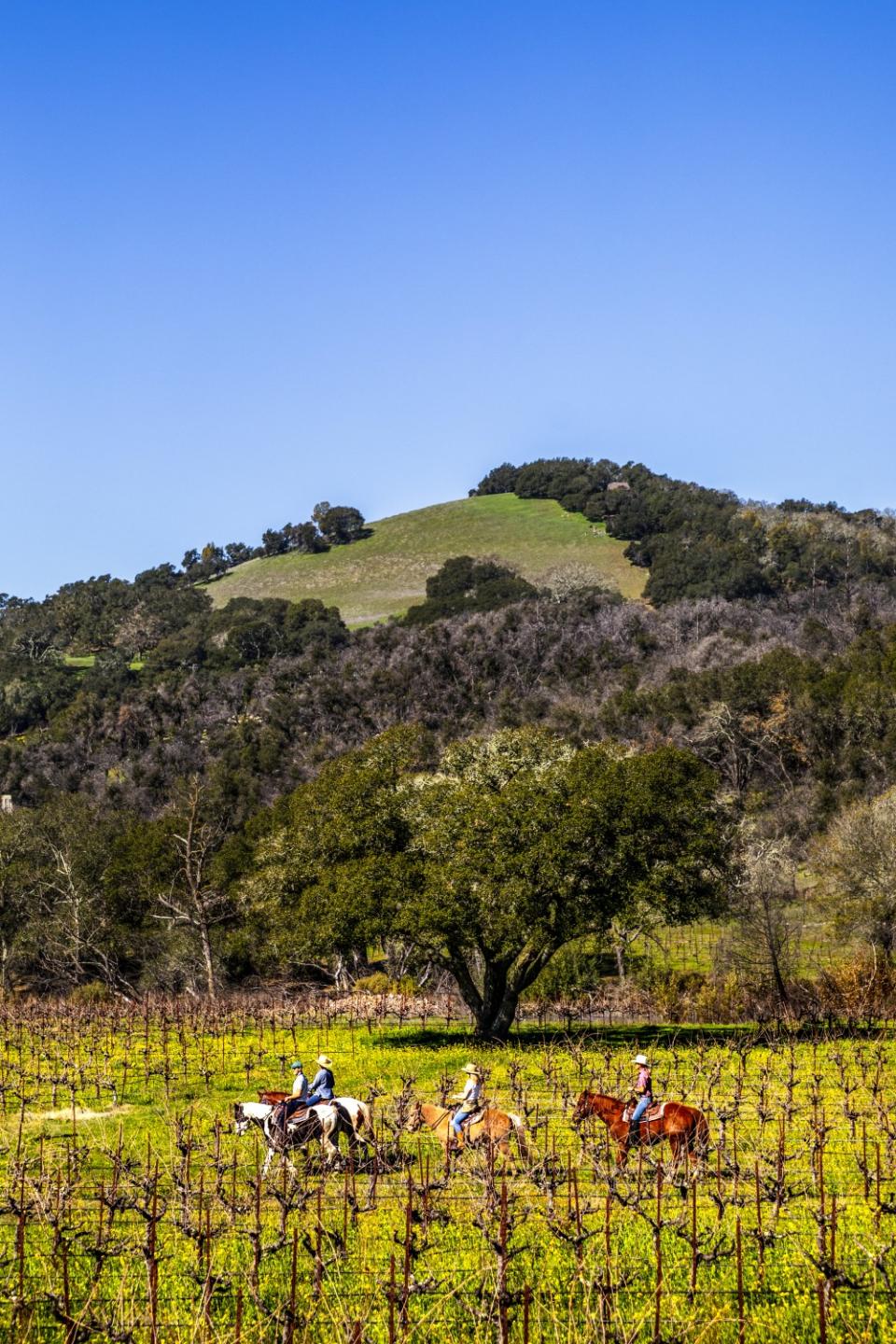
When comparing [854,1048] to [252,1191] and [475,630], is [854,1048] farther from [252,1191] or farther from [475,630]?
[475,630]

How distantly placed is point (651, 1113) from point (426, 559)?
159344 mm

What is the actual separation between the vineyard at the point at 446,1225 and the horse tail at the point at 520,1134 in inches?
7.4

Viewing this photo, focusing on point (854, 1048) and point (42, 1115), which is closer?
point (42, 1115)

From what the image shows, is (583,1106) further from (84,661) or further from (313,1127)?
(84,661)

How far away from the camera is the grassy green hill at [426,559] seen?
15438 cm

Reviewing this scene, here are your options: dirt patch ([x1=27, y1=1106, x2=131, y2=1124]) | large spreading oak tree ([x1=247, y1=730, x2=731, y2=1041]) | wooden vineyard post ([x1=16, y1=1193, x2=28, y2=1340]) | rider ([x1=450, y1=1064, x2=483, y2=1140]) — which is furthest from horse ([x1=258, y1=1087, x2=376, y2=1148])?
large spreading oak tree ([x1=247, y1=730, x2=731, y2=1041])

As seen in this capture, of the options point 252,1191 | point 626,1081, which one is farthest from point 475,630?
point 252,1191

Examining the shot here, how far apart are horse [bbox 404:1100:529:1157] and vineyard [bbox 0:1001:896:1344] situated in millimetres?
279

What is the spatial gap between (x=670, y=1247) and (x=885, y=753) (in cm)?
7032

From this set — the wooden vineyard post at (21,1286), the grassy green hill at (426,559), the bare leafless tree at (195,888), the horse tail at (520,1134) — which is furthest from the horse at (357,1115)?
the grassy green hill at (426,559)

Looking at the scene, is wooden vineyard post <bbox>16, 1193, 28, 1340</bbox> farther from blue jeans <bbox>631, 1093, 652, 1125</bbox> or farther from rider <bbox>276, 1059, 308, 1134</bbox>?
blue jeans <bbox>631, 1093, 652, 1125</bbox>

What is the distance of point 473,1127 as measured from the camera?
1736 centimetres

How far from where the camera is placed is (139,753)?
347 feet

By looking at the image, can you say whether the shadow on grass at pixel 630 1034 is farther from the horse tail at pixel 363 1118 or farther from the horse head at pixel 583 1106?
the horse tail at pixel 363 1118
